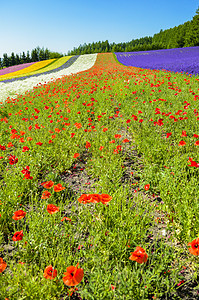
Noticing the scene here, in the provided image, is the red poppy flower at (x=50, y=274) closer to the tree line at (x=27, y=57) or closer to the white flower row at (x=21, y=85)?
the white flower row at (x=21, y=85)

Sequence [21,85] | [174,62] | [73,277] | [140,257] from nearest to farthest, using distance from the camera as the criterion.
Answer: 1. [73,277]
2. [140,257]
3. [21,85]
4. [174,62]

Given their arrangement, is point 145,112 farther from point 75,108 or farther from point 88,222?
point 88,222

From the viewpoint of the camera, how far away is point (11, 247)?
6.83 feet

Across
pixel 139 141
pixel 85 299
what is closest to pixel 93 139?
pixel 139 141

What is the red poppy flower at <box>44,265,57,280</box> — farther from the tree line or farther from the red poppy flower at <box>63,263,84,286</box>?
the tree line

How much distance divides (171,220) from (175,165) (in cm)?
97

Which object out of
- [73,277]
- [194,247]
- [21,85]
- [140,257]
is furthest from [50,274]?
[21,85]

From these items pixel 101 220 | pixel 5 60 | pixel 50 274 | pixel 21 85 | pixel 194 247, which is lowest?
pixel 101 220

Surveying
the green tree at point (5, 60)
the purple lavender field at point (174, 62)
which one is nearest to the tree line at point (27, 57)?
the green tree at point (5, 60)

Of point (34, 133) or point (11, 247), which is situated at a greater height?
point (34, 133)

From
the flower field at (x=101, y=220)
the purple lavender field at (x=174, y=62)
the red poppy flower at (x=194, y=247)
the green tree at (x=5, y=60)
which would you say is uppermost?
the green tree at (x=5, y=60)

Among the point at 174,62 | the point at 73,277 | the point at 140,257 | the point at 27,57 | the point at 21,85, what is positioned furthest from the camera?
the point at 27,57

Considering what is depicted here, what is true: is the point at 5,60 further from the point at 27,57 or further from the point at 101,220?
the point at 101,220

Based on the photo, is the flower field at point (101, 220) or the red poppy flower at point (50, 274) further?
the flower field at point (101, 220)
